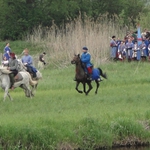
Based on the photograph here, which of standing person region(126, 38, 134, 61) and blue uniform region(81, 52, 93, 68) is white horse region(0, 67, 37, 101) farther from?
standing person region(126, 38, 134, 61)

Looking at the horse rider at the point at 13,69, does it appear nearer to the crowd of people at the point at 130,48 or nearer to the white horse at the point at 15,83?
the white horse at the point at 15,83

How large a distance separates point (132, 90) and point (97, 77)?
1851 mm

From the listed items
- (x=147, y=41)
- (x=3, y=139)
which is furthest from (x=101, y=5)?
(x=3, y=139)

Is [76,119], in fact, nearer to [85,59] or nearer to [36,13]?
[85,59]

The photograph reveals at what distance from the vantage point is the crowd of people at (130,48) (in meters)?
37.9

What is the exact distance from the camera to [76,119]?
18.3 meters

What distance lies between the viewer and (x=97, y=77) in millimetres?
25766

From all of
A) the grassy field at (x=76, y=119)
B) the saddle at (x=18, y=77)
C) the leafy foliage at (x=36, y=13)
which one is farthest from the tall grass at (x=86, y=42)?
the leafy foliage at (x=36, y=13)

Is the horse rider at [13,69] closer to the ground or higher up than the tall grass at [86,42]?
closer to the ground

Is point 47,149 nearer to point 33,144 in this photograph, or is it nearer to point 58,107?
point 33,144

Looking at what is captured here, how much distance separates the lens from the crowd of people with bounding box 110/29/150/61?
37.9 m

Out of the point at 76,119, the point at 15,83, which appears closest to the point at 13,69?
the point at 15,83

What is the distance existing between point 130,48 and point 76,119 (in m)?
20.4

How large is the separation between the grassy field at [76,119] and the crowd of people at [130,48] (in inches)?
382
